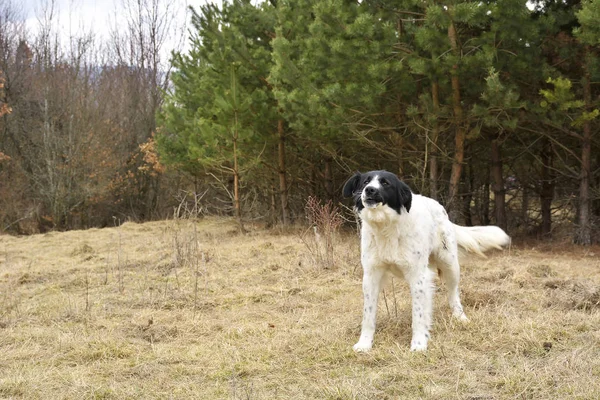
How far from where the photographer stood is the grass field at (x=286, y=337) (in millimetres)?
3725

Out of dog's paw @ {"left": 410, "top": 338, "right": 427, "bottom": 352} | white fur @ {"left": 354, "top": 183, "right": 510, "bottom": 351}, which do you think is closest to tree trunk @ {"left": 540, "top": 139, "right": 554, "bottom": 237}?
white fur @ {"left": 354, "top": 183, "right": 510, "bottom": 351}

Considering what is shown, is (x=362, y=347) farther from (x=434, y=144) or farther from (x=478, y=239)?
(x=434, y=144)

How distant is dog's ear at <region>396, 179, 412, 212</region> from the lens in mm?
4367

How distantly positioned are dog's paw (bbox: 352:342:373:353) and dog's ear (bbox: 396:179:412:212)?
1.08 metres

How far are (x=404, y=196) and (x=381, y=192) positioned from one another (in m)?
0.26

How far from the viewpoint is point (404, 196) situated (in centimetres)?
440

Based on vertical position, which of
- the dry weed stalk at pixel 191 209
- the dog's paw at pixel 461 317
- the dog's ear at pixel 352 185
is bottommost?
the dog's paw at pixel 461 317

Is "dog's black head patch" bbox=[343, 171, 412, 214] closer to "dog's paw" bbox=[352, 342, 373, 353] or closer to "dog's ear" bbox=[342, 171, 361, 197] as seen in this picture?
"dog's ear" bbox=[342, 171, 361, 197]

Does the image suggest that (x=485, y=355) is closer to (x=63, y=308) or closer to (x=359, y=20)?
(x=63, y=308)

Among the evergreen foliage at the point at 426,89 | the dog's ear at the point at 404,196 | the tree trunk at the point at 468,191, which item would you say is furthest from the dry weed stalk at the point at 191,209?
the tree trunk at the point at 468,191

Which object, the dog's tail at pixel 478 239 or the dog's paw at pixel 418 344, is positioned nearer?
the dog's paw at pixel 418 344

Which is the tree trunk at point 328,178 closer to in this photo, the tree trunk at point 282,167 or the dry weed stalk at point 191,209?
the tree trunk at point 282,167

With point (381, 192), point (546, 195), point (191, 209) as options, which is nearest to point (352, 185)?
point (381, 192)

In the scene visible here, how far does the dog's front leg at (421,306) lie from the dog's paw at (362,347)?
0.33 m
